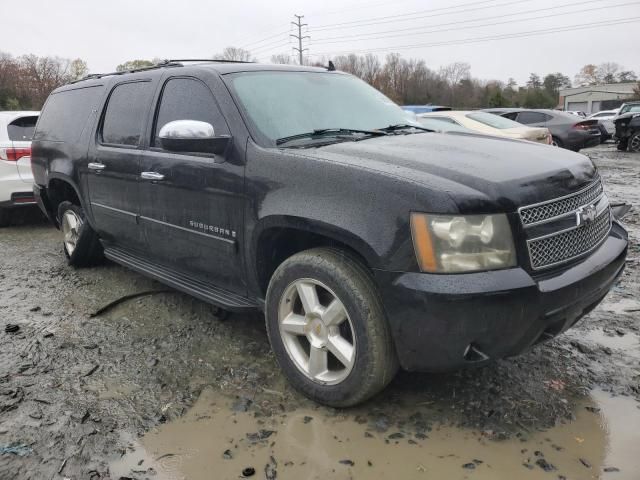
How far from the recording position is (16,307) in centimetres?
432

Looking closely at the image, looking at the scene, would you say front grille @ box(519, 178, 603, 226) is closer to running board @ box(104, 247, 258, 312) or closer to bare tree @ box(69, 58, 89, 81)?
running board @ box(104, 247, 258, 312)

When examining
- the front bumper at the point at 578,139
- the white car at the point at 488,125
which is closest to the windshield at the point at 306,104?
the white car at the point at 488,125

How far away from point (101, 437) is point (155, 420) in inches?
10.3

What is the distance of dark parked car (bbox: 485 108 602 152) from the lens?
14531 mm

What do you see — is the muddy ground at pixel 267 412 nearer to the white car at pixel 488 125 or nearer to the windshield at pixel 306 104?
the windshield at pixel 306 104

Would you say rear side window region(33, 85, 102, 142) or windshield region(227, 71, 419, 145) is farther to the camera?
rear side window region(33, 85, 102, 142)

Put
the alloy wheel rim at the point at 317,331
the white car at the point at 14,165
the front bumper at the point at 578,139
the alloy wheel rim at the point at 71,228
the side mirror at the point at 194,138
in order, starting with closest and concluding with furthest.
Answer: the alloy wheel rim at the point at 317,331 → the side mirror at the point at 194,138 → the alloy wheel rim at the point at 71,228 → the white car at the point at 14,165 → the front bumper at the point at 578,139

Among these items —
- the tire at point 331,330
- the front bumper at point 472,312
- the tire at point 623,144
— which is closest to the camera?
the front bumper at point 472,312

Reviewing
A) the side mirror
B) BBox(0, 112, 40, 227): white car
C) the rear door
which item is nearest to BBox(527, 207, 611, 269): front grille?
the side mirror

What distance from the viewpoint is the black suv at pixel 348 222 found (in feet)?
7.27

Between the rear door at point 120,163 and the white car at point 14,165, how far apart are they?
3.06m

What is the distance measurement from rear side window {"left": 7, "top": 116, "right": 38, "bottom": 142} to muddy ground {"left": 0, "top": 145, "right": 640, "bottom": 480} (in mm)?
4032

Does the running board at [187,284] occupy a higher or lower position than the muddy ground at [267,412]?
higher

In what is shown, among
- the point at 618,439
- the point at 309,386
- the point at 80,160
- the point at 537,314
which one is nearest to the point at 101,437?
the point at 309,386
